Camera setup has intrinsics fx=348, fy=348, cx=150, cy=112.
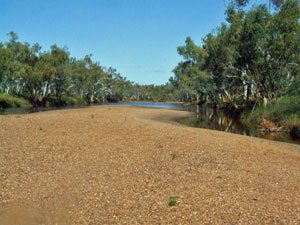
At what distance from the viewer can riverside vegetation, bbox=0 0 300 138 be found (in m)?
39.3

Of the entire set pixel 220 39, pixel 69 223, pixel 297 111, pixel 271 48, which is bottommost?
pixel 69 223

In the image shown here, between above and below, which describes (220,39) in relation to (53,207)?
above

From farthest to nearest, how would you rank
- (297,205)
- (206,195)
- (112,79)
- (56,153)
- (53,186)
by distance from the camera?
(112,79) < (56,153) < (53,186) < (206,195) < (297,205)

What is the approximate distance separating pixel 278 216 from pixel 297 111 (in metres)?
23.4

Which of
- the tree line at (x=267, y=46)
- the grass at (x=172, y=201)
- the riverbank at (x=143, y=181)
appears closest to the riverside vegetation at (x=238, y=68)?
the tree line at (x=267, y=46)

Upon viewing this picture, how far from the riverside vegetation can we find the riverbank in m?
15.5

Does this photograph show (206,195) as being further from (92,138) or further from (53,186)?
(92,138)

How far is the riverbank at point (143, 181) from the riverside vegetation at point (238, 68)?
50.9 feet

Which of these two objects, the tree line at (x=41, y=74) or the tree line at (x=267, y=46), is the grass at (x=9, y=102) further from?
the tree line at (x=267, y=46)

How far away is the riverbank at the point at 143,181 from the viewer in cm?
861

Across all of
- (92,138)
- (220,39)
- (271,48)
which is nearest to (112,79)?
(220,39)

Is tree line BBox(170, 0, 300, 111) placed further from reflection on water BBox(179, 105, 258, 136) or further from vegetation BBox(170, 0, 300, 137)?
reflection on water BBox(179, 105, 258, 136)

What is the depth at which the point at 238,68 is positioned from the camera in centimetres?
5012

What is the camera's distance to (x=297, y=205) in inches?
353
